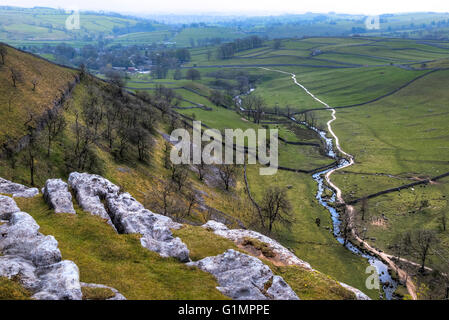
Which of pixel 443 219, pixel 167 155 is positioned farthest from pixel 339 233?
pixel 167 155

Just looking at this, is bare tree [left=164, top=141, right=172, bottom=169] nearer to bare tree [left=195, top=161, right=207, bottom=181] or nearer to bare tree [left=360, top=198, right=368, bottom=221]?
bare tree [left=195, top=161, right=207, bottom=181]

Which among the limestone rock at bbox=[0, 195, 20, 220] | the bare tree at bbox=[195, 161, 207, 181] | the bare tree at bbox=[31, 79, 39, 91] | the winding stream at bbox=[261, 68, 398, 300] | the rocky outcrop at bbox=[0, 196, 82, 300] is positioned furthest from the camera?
the bare tree at bbox=[195, 161, 207, 181]

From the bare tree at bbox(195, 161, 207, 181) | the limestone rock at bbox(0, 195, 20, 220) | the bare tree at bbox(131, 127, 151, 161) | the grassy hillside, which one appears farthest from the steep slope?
the bare tree at bbox(195, 161, 207, 181)

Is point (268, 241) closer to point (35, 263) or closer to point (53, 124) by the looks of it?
point (35, 263)

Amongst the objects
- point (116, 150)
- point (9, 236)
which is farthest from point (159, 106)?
point (9, 236)

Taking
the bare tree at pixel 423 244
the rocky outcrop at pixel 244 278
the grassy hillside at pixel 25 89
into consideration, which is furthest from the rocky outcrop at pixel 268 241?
the grassy hillside at pixel 25 89

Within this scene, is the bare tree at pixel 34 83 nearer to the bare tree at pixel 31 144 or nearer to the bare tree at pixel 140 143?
the bare tree at pixel 31 144
